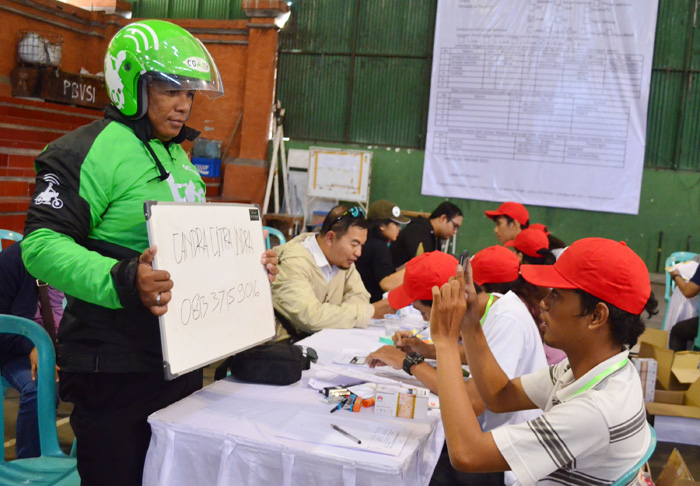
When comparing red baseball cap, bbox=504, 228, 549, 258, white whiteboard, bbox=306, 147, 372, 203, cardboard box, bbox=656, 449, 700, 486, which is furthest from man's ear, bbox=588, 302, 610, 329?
white whiteboard, bbox=306, 147, 372, 203

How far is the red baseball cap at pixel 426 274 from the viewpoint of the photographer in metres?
2.21

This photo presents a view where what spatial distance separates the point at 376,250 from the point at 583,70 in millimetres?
5553

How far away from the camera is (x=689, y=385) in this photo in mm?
4066

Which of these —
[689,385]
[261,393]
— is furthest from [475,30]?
[261,393]

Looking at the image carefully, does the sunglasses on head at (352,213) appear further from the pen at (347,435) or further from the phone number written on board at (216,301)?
the pen at (347,435)

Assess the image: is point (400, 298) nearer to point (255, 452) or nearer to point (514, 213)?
point (255, 452)

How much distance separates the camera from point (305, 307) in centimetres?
307

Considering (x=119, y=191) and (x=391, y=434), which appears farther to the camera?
(x=391, y=434)

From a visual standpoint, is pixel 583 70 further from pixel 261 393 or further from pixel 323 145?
pixel 261 393

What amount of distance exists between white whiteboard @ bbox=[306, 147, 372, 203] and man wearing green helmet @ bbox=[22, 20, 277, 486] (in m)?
7.14

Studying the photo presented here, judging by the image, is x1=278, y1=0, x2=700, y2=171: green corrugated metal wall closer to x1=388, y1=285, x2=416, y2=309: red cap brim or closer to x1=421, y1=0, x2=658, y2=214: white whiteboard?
x1=421, y1=0, x2=658, y2=214: white whiteboard

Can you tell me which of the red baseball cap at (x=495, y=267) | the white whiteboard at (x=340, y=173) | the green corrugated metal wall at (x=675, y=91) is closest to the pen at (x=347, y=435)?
the red baseball cap at (x=495, y=267)

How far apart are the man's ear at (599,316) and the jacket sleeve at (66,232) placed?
3.58 feet

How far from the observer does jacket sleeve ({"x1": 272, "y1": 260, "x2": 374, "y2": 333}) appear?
307 cm
